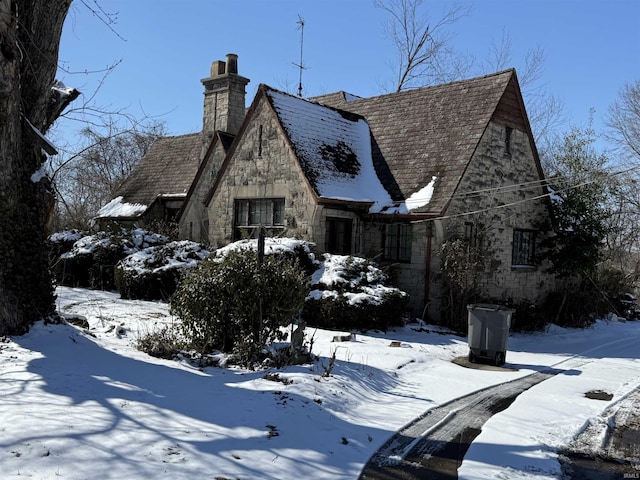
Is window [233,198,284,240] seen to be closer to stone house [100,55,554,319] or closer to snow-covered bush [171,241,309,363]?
stone house [100,55,554,319]

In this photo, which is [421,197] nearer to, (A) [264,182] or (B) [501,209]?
(B) [501,209]

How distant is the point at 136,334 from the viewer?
969 cm

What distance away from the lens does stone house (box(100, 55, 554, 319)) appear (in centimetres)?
1487

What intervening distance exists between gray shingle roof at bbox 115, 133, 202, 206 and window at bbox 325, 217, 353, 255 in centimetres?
829

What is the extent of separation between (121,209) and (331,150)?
11.2 meters

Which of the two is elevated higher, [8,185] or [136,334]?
[8,185]

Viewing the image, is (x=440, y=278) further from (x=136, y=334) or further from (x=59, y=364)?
(x=59, y=364)

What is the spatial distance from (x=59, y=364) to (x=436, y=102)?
46.8 feet

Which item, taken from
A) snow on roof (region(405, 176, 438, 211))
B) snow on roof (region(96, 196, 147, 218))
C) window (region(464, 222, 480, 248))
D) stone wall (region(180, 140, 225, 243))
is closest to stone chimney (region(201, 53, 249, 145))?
stone wall (region(180, 140, 225, 243))

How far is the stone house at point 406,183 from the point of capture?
1487 centimetres

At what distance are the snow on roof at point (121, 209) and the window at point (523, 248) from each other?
1439 cm

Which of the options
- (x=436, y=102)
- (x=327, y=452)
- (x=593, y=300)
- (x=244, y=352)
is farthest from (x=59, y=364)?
(x=593, y=300)

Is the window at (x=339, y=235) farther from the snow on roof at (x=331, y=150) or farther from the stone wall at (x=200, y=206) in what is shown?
the stone wall at (x=200, y=206)

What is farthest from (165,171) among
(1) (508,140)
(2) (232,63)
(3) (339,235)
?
(1) (508,140)
